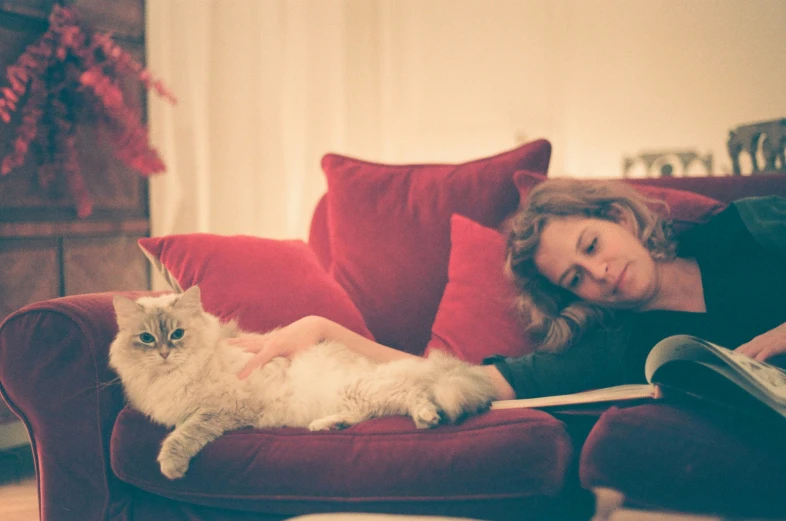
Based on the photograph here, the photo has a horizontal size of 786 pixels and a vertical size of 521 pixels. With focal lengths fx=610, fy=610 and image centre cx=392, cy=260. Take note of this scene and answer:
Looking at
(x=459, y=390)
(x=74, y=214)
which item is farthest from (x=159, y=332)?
(x=74, y=214)

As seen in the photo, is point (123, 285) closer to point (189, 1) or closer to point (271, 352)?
point (189, 1)

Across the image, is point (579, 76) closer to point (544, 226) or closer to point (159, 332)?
point (544, 226)

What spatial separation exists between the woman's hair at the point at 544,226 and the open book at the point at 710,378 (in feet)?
1.08

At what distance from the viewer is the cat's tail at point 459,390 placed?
3.89 ft

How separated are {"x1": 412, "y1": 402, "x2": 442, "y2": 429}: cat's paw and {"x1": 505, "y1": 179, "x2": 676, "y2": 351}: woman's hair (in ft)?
1.26

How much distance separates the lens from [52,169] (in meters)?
2.52

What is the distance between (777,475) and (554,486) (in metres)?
0.36

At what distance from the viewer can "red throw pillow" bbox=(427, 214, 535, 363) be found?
1.59 metres

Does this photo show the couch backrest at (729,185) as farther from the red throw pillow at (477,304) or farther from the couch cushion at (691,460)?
the couch cushion at (691,460)

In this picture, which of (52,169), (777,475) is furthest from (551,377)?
(52,169)

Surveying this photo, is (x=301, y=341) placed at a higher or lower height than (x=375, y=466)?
higher

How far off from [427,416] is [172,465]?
503mm

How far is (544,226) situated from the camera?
1.52 meters

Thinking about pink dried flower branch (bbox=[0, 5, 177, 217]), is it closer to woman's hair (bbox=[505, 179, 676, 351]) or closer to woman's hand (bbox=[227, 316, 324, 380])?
woman's hand (bbox=[227, 316, 324, 380])
